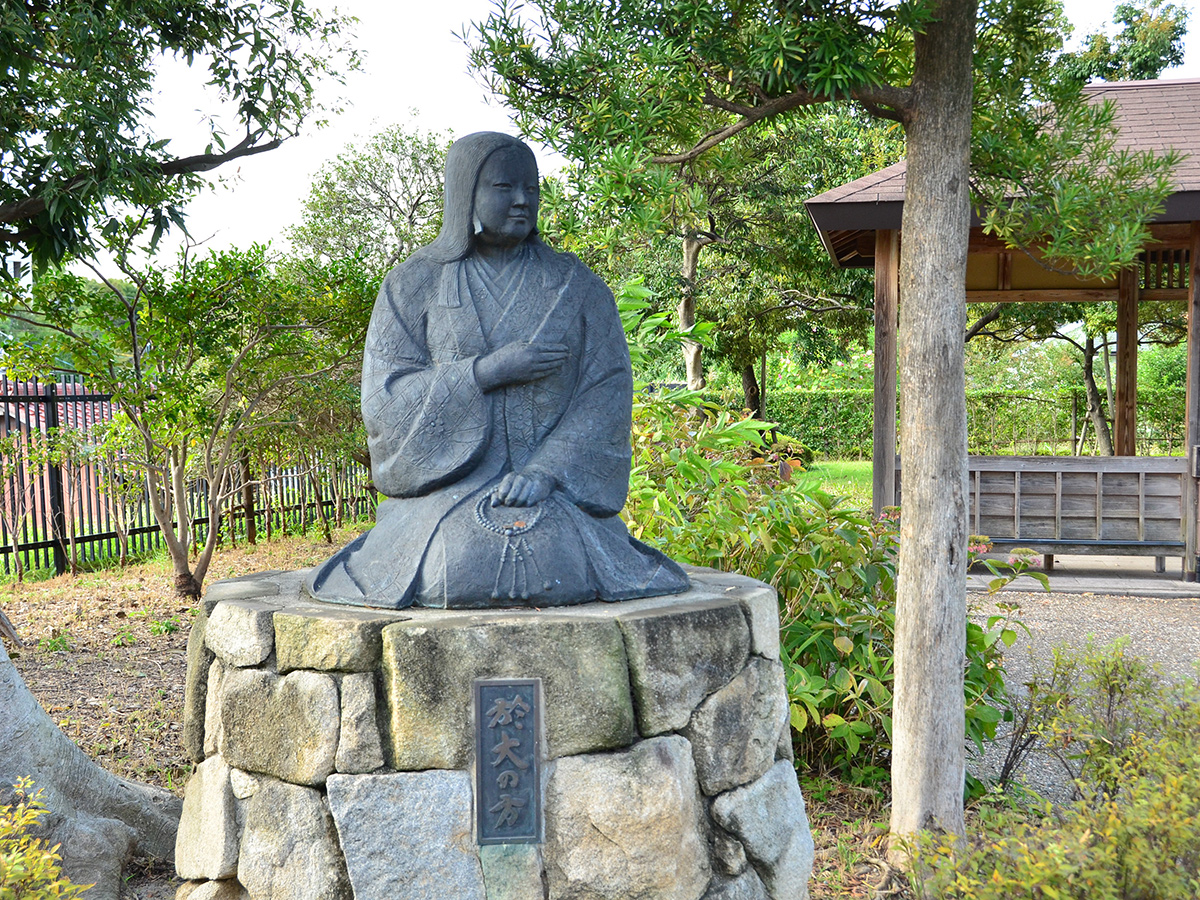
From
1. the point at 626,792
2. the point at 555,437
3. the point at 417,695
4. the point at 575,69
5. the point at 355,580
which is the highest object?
the point at 575,69

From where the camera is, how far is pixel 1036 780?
4.24 m

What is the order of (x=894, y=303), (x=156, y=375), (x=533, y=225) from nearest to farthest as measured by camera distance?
(x=533, y=225)
(x=156, y=375)
(x=894, y=303)

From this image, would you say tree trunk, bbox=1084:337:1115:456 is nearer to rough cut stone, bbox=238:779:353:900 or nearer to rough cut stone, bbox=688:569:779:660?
rough cut stone, bbox=688:569:779:660

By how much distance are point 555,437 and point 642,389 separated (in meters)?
2.16

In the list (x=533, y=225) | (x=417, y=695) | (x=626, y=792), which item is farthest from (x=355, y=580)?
(x=533, y=225)

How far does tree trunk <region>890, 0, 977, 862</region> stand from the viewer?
123 inches

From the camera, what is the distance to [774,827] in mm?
2623

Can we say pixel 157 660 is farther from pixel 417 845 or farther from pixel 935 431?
pixel 935 431

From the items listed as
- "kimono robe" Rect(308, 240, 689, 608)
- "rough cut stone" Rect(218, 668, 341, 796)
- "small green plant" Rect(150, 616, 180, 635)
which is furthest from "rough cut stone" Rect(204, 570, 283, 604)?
"small green plant" Rect(150, 616, 180, 635)

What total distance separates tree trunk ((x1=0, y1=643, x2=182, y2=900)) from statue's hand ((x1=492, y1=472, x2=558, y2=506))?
5.64ft

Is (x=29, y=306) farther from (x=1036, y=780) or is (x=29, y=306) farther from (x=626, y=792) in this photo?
(x=1036, y=780)

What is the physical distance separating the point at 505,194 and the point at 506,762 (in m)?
1.58

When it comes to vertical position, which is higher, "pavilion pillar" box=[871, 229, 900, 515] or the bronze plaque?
"pavilion pillar" box=[871, 229, 900, 515]

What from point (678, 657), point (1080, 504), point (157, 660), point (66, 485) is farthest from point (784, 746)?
point (66, 485)
